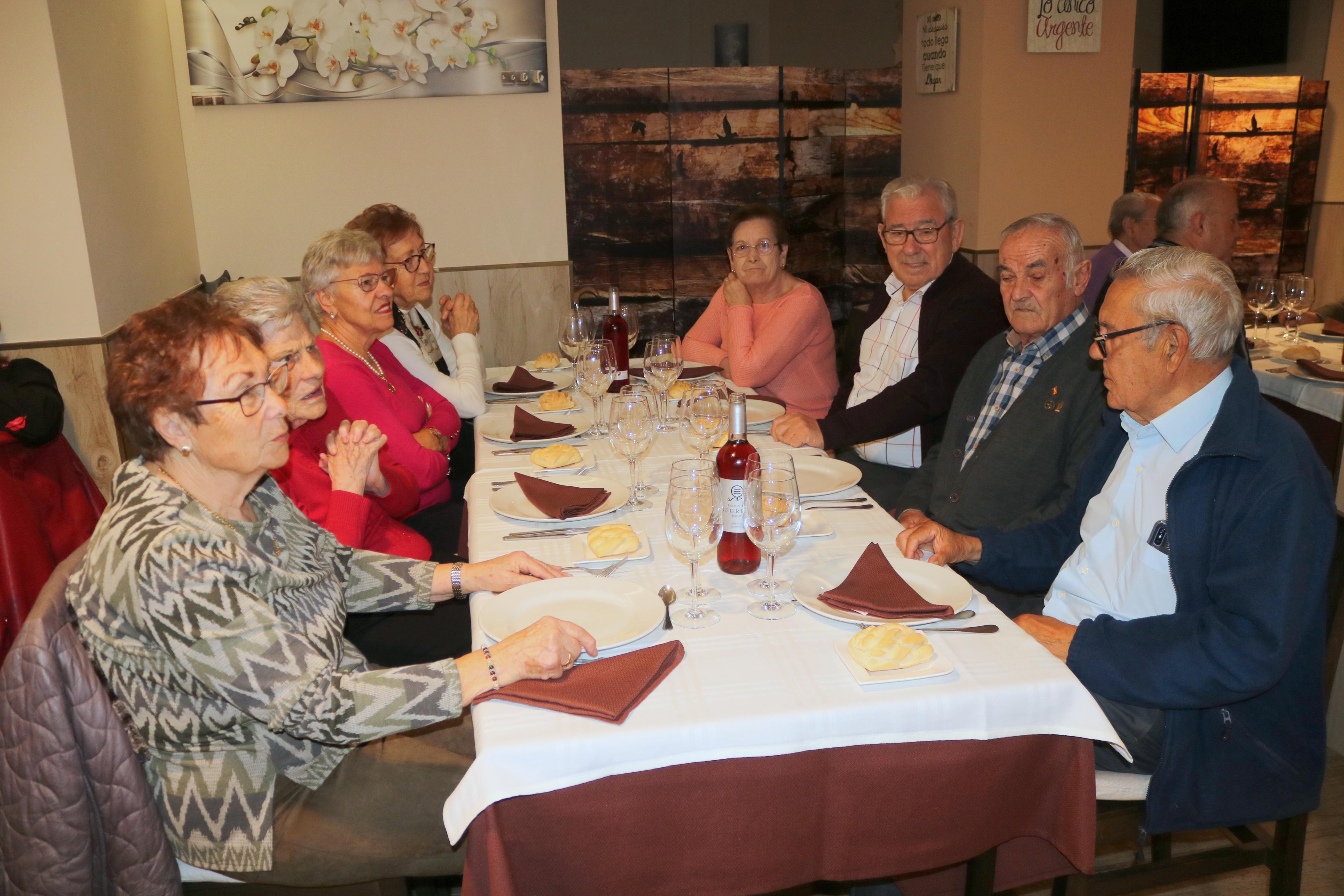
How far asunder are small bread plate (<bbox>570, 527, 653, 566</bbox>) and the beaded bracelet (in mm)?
387

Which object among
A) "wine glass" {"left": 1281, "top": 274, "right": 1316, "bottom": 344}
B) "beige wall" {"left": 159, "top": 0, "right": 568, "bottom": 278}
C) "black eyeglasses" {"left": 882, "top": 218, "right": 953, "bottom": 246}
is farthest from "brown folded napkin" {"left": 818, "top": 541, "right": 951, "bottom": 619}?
"beige wall" {"left": 159, "top": 0, "right": 568, "bottom": 278}

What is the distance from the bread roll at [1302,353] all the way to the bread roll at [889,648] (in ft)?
9.51

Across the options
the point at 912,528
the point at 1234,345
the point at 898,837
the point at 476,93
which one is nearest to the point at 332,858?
the point at 898,837

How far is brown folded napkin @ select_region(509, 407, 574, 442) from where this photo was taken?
8.48 ft

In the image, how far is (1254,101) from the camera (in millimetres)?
6215

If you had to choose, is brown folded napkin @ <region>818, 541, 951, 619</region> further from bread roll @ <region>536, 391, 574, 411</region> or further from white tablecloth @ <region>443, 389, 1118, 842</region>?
bread roll @ <region>536, 391, 574, 411</region>

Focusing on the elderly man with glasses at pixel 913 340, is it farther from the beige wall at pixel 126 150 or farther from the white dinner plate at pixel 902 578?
the beige wall at pixel 126 150

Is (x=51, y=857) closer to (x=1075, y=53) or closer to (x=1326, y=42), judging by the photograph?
(x=1075, y=53)

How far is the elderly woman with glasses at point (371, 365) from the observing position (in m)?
2.56

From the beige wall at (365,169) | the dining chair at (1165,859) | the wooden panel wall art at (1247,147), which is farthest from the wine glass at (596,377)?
the wooden panel wall art at (1247,147)

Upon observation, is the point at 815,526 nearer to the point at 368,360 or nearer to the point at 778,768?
the point at 778,768

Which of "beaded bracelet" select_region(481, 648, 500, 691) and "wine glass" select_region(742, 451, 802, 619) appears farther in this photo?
"wine glass" select_region(742, 451, 802, 619)

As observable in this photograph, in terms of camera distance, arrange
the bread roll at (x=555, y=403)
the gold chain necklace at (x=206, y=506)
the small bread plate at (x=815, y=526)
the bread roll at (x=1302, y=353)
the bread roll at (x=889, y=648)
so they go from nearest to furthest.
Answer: the bread roll at (x=889, y=648) → the gold chain necklace at (x=206, y=506) → the small bread plate at (x=815, y=526) → the bread roll at (x=555, y=403) → the bread roll at (x=1302, y=353)

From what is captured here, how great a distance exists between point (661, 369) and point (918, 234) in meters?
0.86
